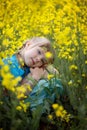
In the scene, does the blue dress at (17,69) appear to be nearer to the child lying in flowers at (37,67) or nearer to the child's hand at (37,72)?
the child lying in flowers at (37,67)

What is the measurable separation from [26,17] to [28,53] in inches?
106

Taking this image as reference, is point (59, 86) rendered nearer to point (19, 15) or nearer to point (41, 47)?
point (41, 47)

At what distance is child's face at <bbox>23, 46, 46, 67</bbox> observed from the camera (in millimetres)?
2256

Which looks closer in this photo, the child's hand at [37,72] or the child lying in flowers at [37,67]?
the child lying in flowers at [37,67]

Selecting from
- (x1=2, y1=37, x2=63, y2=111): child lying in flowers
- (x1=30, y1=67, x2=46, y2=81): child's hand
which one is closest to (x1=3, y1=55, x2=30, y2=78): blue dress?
(x1=2, y1=37, x2=63, y2=111): child lying in flowers

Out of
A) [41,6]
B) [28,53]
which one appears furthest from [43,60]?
[41,6]

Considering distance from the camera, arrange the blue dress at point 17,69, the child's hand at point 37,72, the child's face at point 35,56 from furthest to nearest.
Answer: the blue dress at point 17,69 → the child's hand at point 37,72 → the child's face at point 35,56

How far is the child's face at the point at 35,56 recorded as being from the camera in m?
2.26

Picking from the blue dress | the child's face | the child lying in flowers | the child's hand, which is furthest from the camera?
the blue dress

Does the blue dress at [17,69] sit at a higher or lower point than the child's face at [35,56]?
lower

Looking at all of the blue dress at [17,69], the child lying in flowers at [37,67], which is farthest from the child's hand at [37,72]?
the blue dress at [17,69]

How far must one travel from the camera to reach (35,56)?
2.27m

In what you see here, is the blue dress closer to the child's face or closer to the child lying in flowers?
the child lying in flowers

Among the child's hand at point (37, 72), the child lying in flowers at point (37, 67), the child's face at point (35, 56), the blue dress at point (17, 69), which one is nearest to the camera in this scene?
the child lying in flowers at point (37, 67)
